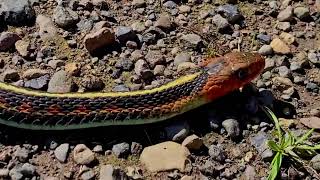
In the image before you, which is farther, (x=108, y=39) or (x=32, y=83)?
(x=108, y=39)

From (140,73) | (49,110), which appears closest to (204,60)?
(140,73)

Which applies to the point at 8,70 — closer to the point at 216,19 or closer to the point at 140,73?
the point at 140,73

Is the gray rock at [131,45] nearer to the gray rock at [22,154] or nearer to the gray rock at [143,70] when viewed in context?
the gray rock at [143,70]

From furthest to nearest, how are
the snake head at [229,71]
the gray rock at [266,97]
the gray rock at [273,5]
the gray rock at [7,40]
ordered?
1. the gray rock at [273,5]
2. the gray rock at [7,40]
3. the gray rock at [266,97]
4. the snake head at [229,71]

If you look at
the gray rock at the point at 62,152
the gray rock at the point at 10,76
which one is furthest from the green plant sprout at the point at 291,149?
the gray rock at the point at 10,76

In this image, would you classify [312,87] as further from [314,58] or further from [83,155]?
[83,155]
